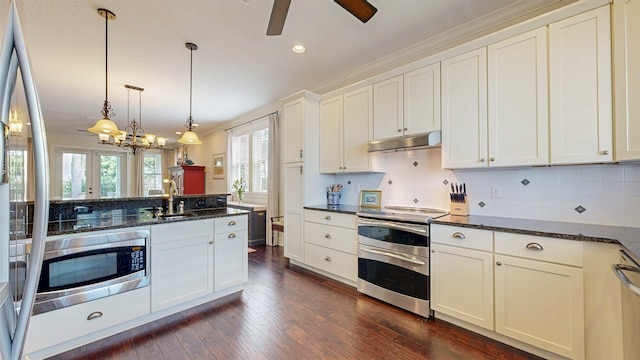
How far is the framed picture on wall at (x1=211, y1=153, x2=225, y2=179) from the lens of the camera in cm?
666

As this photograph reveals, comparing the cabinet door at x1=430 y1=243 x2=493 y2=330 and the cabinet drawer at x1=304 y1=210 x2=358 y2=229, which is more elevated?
the cabinet drawer at x1=304 y1=210 x2=358 y2=229

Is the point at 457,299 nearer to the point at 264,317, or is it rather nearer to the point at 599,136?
the point at 599,136

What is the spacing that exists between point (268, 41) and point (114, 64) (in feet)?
7.39

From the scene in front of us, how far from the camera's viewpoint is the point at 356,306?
2486 millimetres

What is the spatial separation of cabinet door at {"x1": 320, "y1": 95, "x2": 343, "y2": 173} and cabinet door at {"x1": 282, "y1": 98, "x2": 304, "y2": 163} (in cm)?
30

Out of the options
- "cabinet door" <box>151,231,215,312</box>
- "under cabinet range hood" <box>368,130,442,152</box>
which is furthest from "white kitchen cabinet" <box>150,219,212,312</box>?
"under cabinet range hood" <box>368,130,442,152</box>

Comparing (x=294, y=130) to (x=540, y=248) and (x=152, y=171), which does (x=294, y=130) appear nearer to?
(x=540, y=248)

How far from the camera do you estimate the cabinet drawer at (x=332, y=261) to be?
2881mm

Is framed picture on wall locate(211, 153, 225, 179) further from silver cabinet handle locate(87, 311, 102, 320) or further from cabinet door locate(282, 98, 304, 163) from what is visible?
silver cabinet handle locate(87, 311, 102, 320)

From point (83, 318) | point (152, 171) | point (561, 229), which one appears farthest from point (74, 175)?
point (561, 229)

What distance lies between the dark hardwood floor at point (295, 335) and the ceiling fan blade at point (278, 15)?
2417 mm

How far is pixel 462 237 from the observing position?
6.67 feet

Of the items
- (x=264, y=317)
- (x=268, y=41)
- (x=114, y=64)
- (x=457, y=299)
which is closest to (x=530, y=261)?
(x=457, y=299)

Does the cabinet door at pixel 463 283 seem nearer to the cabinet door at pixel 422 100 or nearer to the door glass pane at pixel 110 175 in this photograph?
the cabinet door at pixel 422 100
